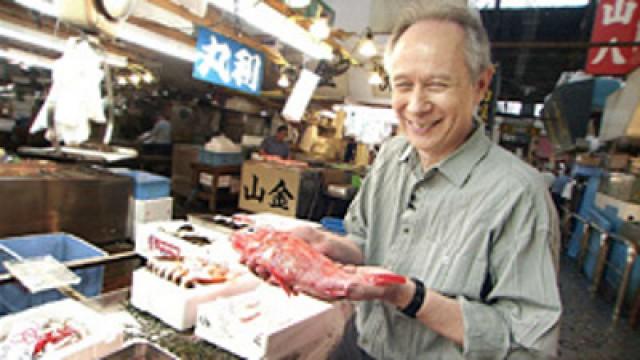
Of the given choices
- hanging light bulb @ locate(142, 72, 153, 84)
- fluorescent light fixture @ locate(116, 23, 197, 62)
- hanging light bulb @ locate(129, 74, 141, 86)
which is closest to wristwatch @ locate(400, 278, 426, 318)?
fluorescent light fixture @ locate(116, 23, 197, 62)

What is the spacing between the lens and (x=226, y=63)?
5863mm

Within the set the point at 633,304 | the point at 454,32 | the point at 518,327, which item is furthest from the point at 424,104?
the point at 633,304

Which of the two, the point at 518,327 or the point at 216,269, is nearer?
the point at 518,327

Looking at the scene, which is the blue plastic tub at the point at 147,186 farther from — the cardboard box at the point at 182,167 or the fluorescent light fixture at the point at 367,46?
the cardboard box at the point at 182,167

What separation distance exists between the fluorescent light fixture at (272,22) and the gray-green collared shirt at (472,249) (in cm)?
265

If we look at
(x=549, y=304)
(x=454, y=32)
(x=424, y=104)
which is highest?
(x=454, y=32)

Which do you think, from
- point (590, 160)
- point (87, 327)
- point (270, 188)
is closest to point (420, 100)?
point (87, 327)

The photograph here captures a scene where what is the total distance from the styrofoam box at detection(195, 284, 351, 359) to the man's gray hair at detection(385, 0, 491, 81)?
1347mm

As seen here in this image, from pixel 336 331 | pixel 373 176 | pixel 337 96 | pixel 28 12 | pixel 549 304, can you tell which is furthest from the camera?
pixel 337 96

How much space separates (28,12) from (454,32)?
24.1 feet

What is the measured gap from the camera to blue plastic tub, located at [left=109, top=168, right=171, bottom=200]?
5.75 m

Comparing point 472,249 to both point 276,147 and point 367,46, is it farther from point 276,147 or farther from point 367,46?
point 276,147

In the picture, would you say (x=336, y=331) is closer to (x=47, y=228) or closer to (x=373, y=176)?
(x=373, y=176)

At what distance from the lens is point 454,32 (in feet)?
4.63
